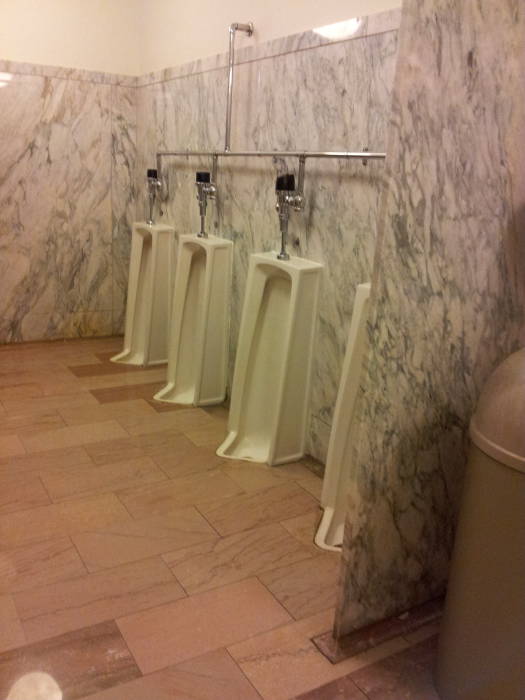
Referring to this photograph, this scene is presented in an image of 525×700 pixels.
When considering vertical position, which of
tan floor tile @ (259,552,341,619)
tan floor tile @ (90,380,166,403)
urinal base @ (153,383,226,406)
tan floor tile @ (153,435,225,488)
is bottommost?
tan floor tile @ (259,552,341,619)

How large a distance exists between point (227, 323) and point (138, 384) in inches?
24.0

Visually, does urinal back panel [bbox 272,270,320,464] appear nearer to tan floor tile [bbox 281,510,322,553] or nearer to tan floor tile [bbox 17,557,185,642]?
tan floor tile [bbox 281,510,322,553]

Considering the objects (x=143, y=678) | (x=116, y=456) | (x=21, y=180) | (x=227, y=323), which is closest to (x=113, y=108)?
(x=21, y=180)

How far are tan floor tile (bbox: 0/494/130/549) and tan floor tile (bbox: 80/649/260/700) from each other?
0.62m

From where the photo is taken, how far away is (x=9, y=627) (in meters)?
1.42

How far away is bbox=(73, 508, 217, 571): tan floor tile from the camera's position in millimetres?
1705

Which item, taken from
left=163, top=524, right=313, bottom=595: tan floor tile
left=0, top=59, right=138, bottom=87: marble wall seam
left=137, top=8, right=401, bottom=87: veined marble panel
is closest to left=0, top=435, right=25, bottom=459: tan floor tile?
left=163, top=524, right=313, bottom=595: tan floor tile

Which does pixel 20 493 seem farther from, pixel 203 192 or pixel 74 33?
pixel 74 33

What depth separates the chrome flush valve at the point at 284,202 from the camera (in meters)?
2.11

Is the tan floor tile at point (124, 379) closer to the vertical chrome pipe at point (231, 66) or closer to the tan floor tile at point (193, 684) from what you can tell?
the vertical chrome pipe at point (231, 66)

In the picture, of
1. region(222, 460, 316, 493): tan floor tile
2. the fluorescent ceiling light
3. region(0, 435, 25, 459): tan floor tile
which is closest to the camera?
the fluorescent ceiling light

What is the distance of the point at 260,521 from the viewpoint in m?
1.91

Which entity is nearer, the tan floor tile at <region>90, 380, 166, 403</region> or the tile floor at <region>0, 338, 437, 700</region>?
the tile floor at <region>0, 338, 437, 700</region>

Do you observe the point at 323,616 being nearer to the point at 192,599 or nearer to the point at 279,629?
the point at 279,629
